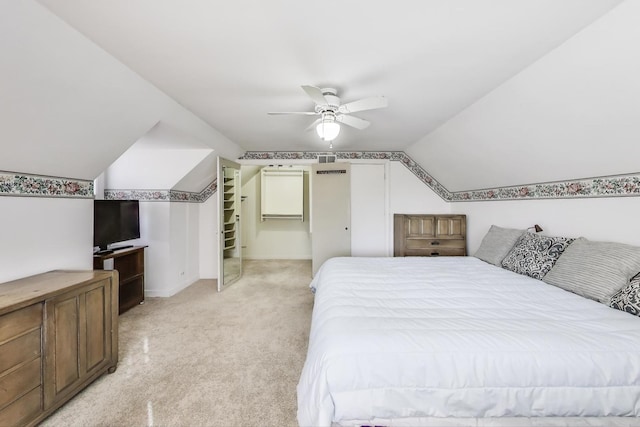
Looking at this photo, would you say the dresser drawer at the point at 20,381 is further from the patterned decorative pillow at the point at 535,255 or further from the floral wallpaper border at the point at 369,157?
the floral wallpaper border at the point at 369,157

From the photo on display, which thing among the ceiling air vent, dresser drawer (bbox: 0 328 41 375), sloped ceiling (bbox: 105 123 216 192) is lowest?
dresser drawer (bbox: 0 328 41 375)

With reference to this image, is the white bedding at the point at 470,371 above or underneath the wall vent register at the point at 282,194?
underneath

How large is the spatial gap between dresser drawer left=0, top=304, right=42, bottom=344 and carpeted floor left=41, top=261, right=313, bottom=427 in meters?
0.62

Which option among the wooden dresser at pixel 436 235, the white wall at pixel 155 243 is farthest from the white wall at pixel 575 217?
the white wall at pixel 155 243

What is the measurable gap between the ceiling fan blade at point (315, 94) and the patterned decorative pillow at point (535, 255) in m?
2.25

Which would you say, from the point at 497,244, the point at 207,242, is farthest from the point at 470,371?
→ the point at 207,242

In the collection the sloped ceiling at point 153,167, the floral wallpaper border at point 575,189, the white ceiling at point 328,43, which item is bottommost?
the floral wallpaper border at point 575,189

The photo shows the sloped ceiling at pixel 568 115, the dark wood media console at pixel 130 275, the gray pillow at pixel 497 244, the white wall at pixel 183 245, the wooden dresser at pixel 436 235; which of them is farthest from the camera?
the wooden dresser at pixel 436 235

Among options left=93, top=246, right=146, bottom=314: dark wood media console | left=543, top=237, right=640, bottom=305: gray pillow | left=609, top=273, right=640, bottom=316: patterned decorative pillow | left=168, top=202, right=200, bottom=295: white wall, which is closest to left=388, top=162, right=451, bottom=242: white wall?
left=543, top=237, right=640, bottom=305: gray pillow

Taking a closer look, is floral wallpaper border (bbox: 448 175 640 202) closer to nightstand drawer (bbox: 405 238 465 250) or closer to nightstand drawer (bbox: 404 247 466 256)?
nightstand drawer (bbox: 405 238 465 250)

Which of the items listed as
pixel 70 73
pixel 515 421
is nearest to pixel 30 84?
pixel 70 73

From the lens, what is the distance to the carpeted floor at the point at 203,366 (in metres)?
1.66

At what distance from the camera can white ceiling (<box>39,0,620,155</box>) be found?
1384 mm

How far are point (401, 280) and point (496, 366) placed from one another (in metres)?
1.07
